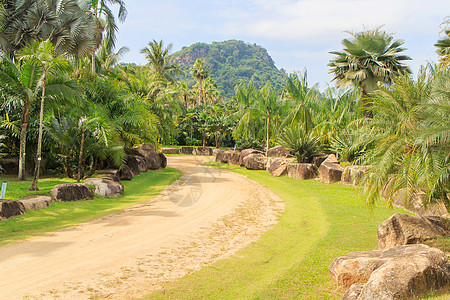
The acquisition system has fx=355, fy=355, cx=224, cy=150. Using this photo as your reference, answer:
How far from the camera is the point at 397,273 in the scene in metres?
4.51

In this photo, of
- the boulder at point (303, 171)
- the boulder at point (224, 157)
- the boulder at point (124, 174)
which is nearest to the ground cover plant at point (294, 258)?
the boulder at point (303, 171)

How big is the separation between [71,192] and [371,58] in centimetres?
1495

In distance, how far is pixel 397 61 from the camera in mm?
17688

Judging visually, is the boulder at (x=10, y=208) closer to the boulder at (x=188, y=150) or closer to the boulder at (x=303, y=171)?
the boulder at (x=303, y=171)

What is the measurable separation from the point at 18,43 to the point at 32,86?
552cm

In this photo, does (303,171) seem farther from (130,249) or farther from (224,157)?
(130,249)

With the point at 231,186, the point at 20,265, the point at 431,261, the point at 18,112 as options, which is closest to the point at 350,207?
the point at 231,186

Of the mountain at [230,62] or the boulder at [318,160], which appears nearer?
the boulder at [318,160]

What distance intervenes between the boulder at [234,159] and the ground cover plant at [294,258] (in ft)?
51.0

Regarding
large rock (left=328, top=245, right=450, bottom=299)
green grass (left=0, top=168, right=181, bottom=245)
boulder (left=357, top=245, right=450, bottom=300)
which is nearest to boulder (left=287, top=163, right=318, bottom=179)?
green grass (left=0, top=168, right=181, bottom=245)

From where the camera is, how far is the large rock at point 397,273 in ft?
14.3

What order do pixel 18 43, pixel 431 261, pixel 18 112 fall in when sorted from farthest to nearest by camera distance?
1. pixel 18 43
2. pixel 18 112
3. pixel 431 261

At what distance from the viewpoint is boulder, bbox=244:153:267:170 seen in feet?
84.2

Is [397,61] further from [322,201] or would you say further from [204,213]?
[204,213]
